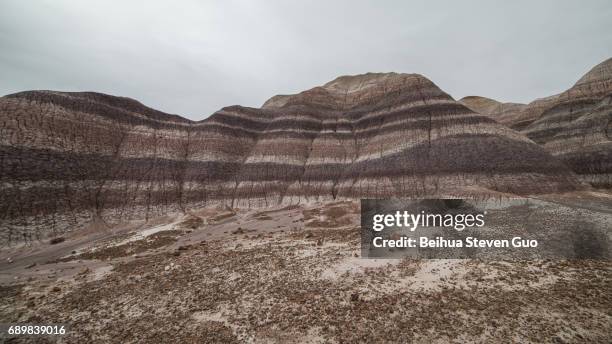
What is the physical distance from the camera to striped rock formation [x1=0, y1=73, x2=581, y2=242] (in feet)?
98.4

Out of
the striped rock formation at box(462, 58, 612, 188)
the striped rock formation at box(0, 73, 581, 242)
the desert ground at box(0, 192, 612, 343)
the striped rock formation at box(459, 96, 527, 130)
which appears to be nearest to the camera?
the desert ground at box(0, 192, 612, 343)

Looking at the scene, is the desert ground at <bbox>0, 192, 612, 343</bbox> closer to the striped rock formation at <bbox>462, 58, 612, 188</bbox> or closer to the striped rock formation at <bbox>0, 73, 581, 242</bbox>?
the striped rock formation at <bbox>0, 73, 581, 242</bbox>

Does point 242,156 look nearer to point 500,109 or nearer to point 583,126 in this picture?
point 583,126

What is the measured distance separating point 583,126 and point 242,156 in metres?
66.3

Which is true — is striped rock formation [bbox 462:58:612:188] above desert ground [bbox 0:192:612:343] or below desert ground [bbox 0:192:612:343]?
above

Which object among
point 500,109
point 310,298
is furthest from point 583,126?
point 310,298

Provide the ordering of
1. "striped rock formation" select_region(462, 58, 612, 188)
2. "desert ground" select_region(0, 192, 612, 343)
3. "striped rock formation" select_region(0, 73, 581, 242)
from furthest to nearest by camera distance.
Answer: "striped rock formation" select_region(462, 58, 612, 188) < "striped rock formation" select_region(0, 73, 581, 242) < "desert ground" select_region(0, 192, 612, 343)

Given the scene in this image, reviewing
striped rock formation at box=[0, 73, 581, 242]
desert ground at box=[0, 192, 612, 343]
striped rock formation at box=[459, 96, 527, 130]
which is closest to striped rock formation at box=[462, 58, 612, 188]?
striped rock formation at box=[459, 96, 527, 130]

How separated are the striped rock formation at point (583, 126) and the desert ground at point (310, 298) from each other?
34.6 meters

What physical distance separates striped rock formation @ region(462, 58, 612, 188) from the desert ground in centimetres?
3462

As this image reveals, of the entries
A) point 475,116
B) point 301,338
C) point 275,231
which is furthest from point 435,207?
point 475,116

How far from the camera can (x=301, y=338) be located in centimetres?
787

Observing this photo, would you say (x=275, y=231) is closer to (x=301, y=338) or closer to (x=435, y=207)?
(x=435, y=207)

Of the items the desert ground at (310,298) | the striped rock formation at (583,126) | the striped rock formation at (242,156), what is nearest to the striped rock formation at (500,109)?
the striped rock formation at (583,126)
